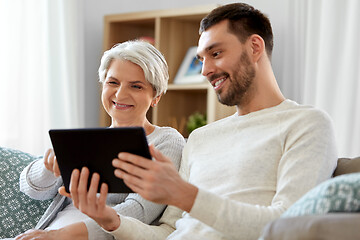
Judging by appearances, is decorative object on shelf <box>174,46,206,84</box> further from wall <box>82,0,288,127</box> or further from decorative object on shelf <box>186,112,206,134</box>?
wall <box>82,0,288,127</box>

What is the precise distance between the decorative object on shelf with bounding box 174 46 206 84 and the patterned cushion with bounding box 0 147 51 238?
1.90 m

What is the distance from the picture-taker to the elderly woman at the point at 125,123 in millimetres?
1697

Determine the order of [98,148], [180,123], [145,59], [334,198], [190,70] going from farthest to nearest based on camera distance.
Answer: [180,123] → [190,70] → [145,59] → [98,148] → [334,198]

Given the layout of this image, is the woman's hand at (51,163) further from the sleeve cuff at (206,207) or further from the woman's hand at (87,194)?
the sleeve cuff at (206,207)

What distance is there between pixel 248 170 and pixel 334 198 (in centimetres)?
44

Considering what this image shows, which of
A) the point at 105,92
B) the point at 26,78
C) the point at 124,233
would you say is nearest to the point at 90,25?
the point at 26,78

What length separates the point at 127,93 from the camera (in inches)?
75.9

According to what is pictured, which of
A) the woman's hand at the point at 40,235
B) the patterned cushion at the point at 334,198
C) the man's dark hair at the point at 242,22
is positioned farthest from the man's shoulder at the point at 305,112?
the woman's hand at the point at 40,235

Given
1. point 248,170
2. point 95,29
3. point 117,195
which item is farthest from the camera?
point 95,29

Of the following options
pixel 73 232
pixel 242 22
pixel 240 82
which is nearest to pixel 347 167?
pixel 240 82

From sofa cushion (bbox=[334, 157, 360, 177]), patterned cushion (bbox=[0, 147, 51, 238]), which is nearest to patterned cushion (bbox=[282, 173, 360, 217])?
sofa cushion (bbox=[334, 157, 360, 177])

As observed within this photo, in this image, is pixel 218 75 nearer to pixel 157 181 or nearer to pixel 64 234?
pixel 157 181

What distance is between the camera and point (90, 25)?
4.21m

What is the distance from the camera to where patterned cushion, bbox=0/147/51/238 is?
1.91 m
